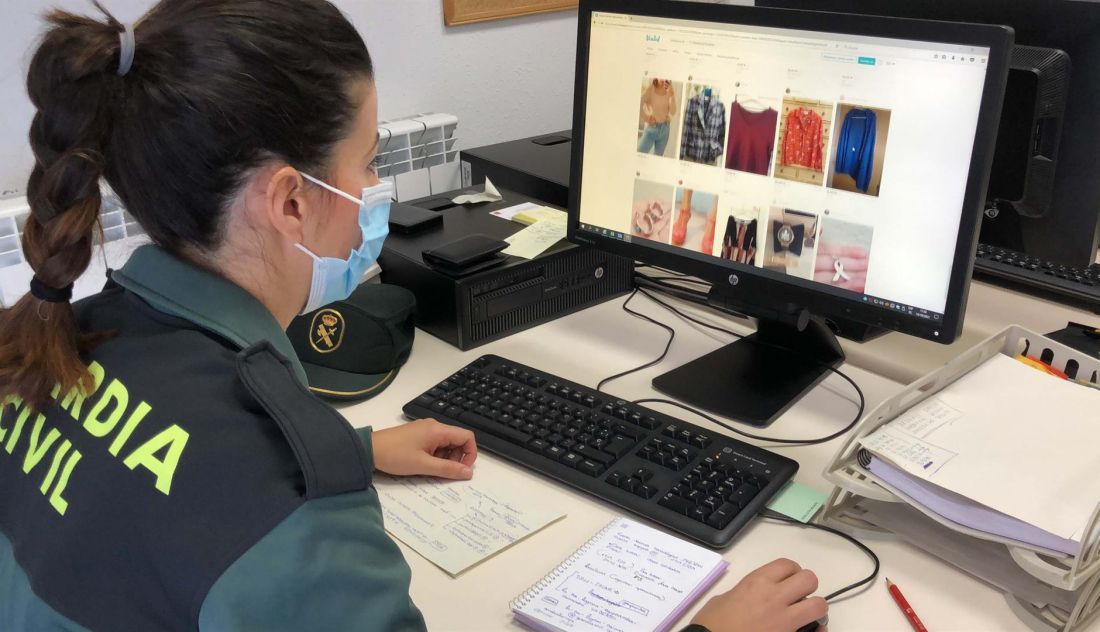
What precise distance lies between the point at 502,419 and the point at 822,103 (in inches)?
20.4

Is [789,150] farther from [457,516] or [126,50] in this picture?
[126,50]

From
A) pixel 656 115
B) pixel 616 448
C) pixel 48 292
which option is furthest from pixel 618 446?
pixel 48 292

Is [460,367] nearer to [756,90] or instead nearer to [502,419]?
[502,419]

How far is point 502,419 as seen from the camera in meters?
1.08

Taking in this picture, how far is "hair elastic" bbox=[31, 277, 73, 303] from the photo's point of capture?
74cm

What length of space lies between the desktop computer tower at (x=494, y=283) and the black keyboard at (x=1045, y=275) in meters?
0.59

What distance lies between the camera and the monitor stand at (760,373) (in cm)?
114

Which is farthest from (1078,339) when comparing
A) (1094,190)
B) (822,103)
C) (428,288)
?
(428,288)

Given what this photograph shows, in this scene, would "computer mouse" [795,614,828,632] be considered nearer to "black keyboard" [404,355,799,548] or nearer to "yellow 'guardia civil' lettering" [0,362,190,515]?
"black keyboard" [404,355,799,548]

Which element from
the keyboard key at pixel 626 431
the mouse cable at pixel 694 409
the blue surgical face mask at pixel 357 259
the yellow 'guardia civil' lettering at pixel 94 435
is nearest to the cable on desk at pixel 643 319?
the mouse cable at pixel 694 409

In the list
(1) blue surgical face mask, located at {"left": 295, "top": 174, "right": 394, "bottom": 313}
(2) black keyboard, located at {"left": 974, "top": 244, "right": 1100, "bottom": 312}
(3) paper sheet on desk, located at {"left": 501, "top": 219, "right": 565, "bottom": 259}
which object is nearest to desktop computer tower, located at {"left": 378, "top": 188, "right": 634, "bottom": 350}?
(3) paper sheet on desk, located at {"left": 501, "top": 219, "right": 565, "bottom": 259}

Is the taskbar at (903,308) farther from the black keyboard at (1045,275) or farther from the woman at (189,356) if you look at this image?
the black keyboard at (1045,275)

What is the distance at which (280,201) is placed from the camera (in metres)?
0.78

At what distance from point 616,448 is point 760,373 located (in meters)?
0.29
